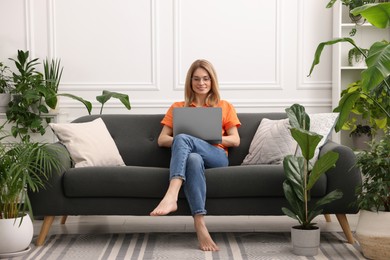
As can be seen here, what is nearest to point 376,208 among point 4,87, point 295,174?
point 295,174

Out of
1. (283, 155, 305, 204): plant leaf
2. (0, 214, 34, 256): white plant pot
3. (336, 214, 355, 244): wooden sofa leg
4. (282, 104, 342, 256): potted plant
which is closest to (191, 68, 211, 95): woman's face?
(282, 104, 342, 256): potted plant

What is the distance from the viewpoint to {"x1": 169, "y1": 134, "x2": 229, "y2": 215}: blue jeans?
3.42 metres

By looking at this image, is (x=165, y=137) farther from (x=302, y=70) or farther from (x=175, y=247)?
(x=302, y=70)

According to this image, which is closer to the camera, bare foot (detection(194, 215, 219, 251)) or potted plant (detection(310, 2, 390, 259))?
potted plant (detection(310, 2, 390, 259))

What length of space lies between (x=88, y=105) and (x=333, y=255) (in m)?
2.31

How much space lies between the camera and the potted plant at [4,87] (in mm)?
5000

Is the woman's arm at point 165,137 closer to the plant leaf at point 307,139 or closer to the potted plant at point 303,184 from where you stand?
the potted plant at point 303,184

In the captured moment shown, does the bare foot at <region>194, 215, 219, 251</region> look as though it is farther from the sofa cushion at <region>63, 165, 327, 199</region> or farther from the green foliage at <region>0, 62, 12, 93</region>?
the green foliage at <region>0, 62, 12, 93</region>

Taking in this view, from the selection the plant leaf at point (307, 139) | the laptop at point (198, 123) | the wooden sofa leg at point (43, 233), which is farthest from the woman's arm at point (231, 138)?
the wooden sofa leg at point (43, 233)

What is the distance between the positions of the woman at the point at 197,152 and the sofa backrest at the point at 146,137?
110mm

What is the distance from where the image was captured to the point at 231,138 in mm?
3932

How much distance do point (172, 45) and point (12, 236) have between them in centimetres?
256

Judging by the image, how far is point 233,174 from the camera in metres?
3.49

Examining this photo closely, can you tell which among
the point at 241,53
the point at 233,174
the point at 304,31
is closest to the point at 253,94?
the point at 241,53
